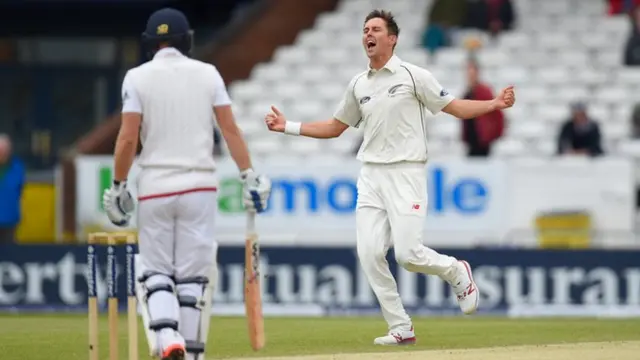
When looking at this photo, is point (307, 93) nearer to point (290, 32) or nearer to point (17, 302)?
point (290, 32)

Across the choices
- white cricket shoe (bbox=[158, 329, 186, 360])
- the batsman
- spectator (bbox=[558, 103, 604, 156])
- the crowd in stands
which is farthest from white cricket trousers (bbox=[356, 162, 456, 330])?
spectator (bbox=[558, 103, 604, 156])

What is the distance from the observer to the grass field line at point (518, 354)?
8336 mm

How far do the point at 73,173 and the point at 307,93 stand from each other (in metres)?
3.00

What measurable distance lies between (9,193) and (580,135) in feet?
18.4

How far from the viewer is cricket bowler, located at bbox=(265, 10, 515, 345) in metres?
8.90

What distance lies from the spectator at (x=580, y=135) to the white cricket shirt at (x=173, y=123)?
8.91 m

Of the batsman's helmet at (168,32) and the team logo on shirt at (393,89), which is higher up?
the batsman's helmet at (168,32)

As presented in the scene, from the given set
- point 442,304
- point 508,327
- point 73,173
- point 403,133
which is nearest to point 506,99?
point 403,133

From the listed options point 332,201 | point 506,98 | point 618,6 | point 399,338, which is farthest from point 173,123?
point 618,6

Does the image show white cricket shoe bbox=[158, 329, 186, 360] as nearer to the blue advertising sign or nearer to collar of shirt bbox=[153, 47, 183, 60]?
collar of shirt bbox=[153, 47, 183, 60]

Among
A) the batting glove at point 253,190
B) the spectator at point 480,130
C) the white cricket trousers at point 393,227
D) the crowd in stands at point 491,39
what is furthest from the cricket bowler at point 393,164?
the spectator at point 480,130

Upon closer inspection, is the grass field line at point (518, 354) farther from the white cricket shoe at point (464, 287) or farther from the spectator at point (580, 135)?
the spectator at point (580, 135)

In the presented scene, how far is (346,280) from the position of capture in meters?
14.3

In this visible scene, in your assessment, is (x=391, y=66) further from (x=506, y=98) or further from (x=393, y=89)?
(x=506, y=98)
